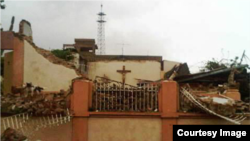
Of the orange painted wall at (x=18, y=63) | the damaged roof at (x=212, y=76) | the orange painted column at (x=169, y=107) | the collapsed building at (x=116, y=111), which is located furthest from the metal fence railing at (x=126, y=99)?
the orange painted wall at (x=18, y=63)

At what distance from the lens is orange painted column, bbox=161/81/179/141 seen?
400 inches

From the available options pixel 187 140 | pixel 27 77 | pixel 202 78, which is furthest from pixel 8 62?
pixel 187 140

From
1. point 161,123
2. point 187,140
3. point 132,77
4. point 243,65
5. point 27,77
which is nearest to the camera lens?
point 187,140

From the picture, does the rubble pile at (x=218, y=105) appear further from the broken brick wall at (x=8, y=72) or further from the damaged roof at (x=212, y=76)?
the broken brick wall at (x=8, y=72)

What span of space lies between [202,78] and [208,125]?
4.95 m

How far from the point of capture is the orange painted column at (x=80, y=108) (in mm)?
10125

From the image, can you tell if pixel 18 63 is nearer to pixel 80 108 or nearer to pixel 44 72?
pixel 44 72

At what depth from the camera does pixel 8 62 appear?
54.5 ft

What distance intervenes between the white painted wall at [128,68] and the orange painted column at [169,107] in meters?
13.0

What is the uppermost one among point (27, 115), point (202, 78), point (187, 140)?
point (202, 78)

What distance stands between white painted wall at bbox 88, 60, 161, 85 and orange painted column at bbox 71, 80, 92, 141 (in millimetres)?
13049

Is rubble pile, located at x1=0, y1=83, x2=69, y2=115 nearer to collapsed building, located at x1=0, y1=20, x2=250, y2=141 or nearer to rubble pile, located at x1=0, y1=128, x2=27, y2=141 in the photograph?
collapsed building, located at x1=0, y1=20, x2=250, y2=141

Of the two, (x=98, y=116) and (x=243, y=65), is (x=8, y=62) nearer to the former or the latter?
(x=98, y=116)

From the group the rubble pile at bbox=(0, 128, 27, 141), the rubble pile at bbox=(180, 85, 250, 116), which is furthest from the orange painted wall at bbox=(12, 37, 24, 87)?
the rubble pile at bbox=(180, 85, 250, 116)
